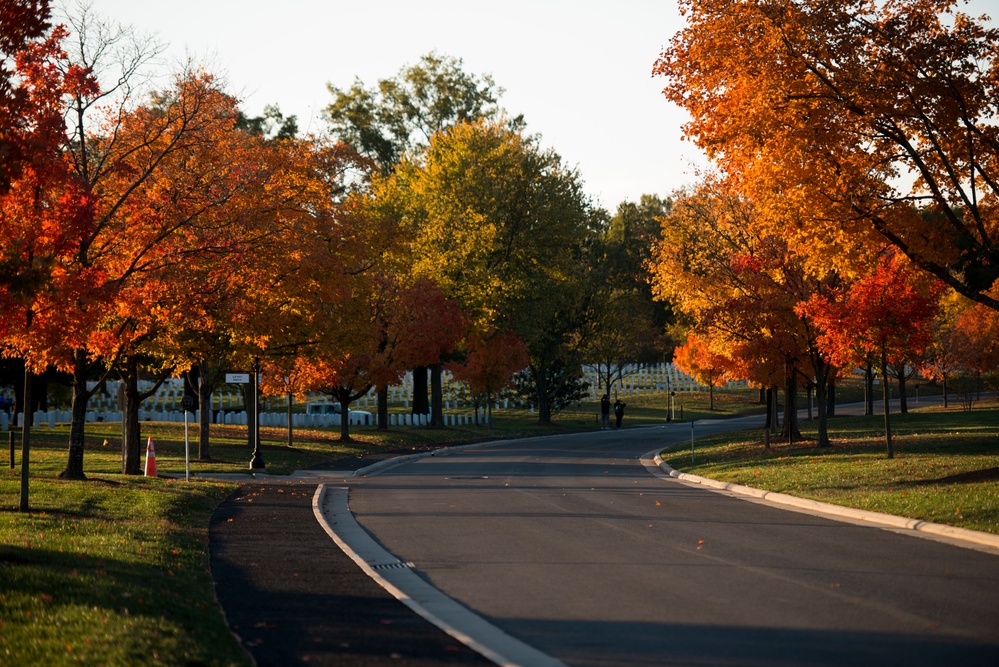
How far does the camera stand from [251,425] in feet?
111

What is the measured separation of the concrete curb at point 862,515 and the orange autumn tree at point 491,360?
85.3 feet

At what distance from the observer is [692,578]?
11805 millimetres

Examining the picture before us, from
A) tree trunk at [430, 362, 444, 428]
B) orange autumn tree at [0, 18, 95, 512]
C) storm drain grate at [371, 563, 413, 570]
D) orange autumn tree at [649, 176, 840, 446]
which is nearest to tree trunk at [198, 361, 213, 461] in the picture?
orange autumn tree at [0, 18, 95, 512]

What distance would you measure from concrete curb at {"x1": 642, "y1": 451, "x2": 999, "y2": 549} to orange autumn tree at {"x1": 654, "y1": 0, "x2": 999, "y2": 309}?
4.22 m

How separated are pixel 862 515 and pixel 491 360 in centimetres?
3476

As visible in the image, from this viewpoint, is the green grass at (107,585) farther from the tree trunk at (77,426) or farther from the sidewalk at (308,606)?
the tree trunk at (77,426)

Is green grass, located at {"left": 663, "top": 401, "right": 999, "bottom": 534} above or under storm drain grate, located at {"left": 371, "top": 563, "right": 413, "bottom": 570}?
above

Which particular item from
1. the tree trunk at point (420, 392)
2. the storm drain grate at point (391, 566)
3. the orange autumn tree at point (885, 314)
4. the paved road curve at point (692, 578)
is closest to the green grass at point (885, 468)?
the paved road curve at point (692, 578)

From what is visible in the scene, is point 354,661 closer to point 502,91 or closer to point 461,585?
point 461,585

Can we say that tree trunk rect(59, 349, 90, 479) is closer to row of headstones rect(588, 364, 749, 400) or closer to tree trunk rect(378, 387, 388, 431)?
tree trunk rect(378, 387, 388, 431)

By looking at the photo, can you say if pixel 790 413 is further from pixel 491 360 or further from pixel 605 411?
pixel 605 411

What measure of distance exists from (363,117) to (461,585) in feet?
201

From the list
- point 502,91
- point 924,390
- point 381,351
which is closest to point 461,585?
point 381,351

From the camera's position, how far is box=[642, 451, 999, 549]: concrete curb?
14.8 m
